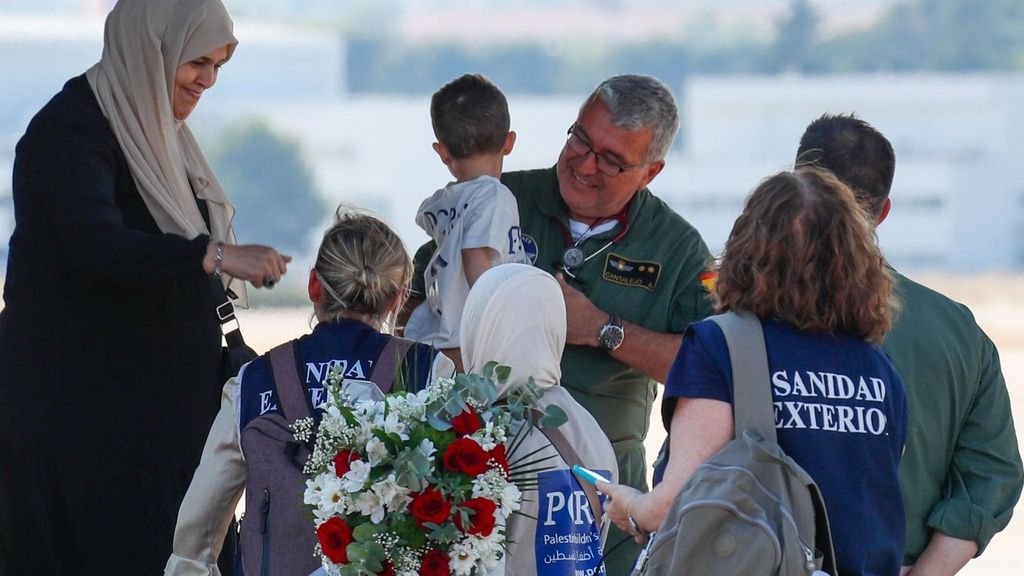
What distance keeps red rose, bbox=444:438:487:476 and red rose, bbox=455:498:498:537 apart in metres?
0.05

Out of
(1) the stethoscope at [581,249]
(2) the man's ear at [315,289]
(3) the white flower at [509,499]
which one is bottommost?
(3) the white flower at [509,499]

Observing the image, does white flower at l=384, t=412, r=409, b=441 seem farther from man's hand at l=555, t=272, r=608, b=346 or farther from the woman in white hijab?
man's hand at l=555, t=272, r=608, b=346

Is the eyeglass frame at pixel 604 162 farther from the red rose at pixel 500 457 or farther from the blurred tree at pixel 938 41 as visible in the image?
the blurred tree at pixel 938 41

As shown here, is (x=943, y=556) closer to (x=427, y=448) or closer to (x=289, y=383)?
(x=427, y=448)

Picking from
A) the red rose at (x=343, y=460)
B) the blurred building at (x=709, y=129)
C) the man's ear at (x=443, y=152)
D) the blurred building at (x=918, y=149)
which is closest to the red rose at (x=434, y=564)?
the red rose at (x=343, y=460)

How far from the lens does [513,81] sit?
5103 cm

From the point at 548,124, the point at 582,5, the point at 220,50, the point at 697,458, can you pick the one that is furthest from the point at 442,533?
the point at 582,5

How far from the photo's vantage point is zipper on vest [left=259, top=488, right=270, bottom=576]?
9.59ft

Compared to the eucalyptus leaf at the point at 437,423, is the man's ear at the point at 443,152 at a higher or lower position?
higher

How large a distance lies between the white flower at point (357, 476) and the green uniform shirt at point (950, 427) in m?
1.19

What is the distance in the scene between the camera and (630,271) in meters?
4.09

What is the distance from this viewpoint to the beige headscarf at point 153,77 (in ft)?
12.5

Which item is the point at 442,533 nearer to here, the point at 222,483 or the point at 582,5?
the point at 222,483

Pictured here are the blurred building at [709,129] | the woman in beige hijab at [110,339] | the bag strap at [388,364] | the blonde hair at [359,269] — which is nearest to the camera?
the bag strap at [388,364]
